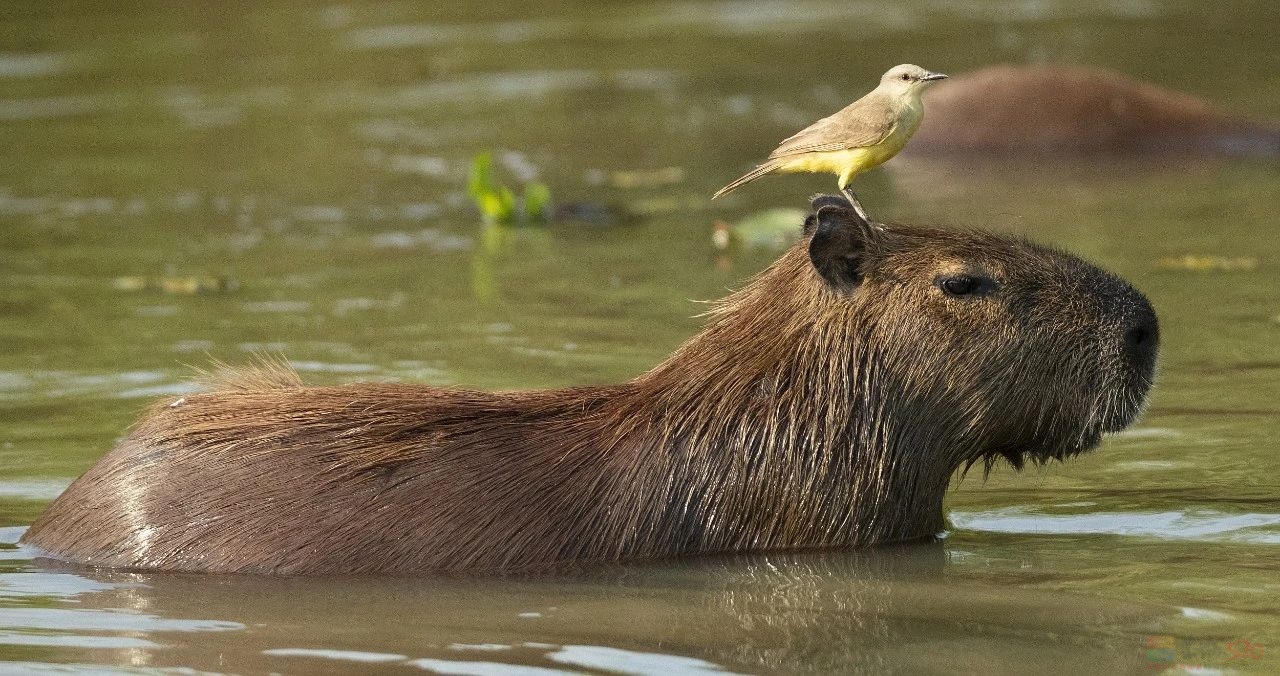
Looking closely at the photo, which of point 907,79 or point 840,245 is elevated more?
point 907,79

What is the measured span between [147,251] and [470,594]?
611 cm

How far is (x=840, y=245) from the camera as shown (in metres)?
5.63

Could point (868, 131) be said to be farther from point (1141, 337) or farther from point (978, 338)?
point (1141, 337)

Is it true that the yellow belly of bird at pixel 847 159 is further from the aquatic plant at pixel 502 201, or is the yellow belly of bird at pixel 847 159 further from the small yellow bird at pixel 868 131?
the aquatic plant at pixel 502 201

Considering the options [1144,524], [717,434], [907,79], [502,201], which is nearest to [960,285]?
[907,79]

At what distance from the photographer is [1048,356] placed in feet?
18.8

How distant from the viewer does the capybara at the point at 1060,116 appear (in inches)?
505

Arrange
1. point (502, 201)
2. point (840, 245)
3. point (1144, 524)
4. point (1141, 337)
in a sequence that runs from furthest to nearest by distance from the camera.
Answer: point (502, 201)
point (1144, 524)
point (1141, 337)
point (840, 245)

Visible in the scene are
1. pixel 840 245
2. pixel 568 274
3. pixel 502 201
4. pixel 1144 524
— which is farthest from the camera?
pixel 502 201

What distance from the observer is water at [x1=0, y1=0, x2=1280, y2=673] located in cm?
506

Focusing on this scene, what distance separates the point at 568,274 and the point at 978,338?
4.57m

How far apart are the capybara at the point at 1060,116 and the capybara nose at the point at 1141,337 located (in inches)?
280

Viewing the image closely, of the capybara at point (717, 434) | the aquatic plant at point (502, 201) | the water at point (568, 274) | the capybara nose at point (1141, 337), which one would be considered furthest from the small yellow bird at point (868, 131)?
the aquatic plant at point (502, 201)

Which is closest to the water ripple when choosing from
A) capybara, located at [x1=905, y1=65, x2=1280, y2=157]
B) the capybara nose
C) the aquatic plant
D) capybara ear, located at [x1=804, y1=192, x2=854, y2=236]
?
→ the capybara nose
